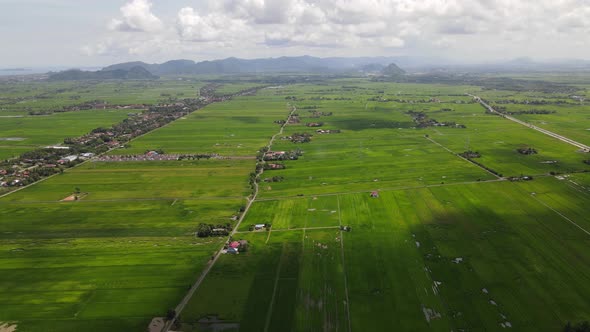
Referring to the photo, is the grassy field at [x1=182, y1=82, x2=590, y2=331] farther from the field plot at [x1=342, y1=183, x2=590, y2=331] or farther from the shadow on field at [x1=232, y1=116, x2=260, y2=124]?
the shadow on field at [x1=232, y1=116, x2=260, y2=124]

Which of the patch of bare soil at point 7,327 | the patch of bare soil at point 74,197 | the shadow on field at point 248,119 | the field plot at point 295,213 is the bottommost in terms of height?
the patch of bare soil at point 7,327

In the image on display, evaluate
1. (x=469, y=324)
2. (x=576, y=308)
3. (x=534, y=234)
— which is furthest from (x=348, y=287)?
(x=534, y=234)

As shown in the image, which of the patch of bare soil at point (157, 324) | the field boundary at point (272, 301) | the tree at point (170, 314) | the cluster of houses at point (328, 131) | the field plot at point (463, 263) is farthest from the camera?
the cluster of houses at point (328, 131)

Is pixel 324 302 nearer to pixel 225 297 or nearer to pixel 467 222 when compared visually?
pixel 225 297

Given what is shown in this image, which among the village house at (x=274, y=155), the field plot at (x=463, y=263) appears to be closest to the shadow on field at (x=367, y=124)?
the village house at (x=274, y=155)

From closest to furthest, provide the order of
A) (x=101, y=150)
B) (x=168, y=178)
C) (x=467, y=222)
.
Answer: (x=467, y=222) < (x=168, y=178) < (x=101, y=150)

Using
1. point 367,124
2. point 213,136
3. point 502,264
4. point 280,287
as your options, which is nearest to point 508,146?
point 367,124

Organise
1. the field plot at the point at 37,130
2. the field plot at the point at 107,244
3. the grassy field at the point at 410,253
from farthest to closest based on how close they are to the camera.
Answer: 1. the field plot at the point at 37,130
2. the field plot at the point at 107,244
3. the grassy field at the point at 410,253

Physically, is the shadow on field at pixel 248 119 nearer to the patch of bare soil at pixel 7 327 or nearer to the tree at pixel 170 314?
the tree at pixel 170 314

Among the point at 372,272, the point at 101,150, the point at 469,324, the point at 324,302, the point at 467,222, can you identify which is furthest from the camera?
the point at 101,150

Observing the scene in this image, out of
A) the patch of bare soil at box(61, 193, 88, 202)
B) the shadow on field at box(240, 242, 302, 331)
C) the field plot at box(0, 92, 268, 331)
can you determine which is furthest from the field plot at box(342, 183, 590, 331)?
the patch of bare soil at box(61, 193, 88, 202)
